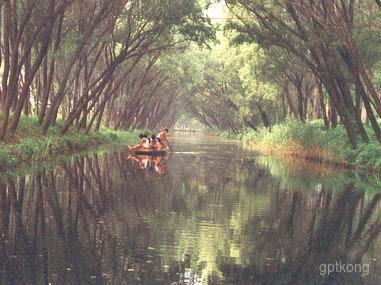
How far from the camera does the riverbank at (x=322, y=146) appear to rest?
28391 millimetres

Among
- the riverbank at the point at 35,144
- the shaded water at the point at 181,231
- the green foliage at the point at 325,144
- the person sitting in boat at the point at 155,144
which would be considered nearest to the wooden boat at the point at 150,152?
the person sitting in boat at the point at 155,144

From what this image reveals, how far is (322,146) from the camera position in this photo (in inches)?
Answer: 1380

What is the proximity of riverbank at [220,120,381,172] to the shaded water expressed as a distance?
763 cm

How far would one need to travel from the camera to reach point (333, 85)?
30.2 metres

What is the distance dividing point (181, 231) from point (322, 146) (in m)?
25.1

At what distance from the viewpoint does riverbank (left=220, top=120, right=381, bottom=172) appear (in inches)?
1118

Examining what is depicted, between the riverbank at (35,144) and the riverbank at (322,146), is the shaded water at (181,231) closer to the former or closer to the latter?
the riverbank at (35,144)

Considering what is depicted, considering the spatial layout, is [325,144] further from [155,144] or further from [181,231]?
[181,231]

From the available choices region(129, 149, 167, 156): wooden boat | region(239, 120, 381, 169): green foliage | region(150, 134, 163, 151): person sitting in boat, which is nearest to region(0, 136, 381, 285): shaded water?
region(239, 120, 381, 169): green foliage

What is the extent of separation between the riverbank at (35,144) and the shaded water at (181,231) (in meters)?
2.58

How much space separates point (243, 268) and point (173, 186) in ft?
35.5

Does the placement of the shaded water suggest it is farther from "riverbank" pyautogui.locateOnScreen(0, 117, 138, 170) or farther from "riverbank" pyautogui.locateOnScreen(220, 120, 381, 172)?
"riverbank" pyautogui.locateOnScreen(220, 120, 381, 172)

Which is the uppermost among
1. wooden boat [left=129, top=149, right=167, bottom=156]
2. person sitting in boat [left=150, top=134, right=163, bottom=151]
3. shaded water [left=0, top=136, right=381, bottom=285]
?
person sitting in boat [left=150, top=134, right=163, bottom=151]

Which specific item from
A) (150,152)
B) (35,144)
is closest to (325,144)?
A: (150,152)
